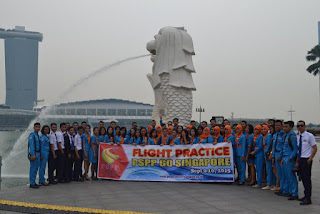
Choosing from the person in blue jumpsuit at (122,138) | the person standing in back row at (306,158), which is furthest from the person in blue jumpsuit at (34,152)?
the person standing in back row at (306,158)

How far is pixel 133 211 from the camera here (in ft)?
16.5

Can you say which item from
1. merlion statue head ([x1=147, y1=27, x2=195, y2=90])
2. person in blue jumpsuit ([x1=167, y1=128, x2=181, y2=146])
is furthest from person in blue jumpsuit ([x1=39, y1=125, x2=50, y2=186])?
merlion statue head ([x1=147, y1=27, x2=195, y2=90])

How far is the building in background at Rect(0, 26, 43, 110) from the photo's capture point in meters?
119

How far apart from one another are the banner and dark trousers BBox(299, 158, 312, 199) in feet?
6.48

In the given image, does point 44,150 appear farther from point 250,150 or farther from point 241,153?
point 250,150

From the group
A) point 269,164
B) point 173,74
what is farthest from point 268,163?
point 173,74

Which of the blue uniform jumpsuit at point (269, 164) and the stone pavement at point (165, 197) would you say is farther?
the blue uniform jumpsuit at point (269, 164)

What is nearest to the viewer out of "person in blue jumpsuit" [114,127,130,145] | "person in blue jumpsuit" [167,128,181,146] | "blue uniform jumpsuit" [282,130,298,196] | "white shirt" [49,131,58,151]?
"blue uniform jumpsuit" [282,130,298,196]

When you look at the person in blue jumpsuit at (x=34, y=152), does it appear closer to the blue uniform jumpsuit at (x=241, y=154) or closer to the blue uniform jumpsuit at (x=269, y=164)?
the blue uniform jumpsuit at (x=241, y=154)

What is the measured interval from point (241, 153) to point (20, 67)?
410ft

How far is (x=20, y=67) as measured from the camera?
390 ft

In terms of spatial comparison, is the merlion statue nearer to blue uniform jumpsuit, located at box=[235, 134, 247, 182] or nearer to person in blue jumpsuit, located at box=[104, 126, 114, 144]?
person in blue jumpsuit, located at box=[104, 126, 114, 144]

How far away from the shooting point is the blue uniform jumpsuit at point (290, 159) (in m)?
5.82

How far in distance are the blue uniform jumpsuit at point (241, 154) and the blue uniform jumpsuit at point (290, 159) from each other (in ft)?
4.36
